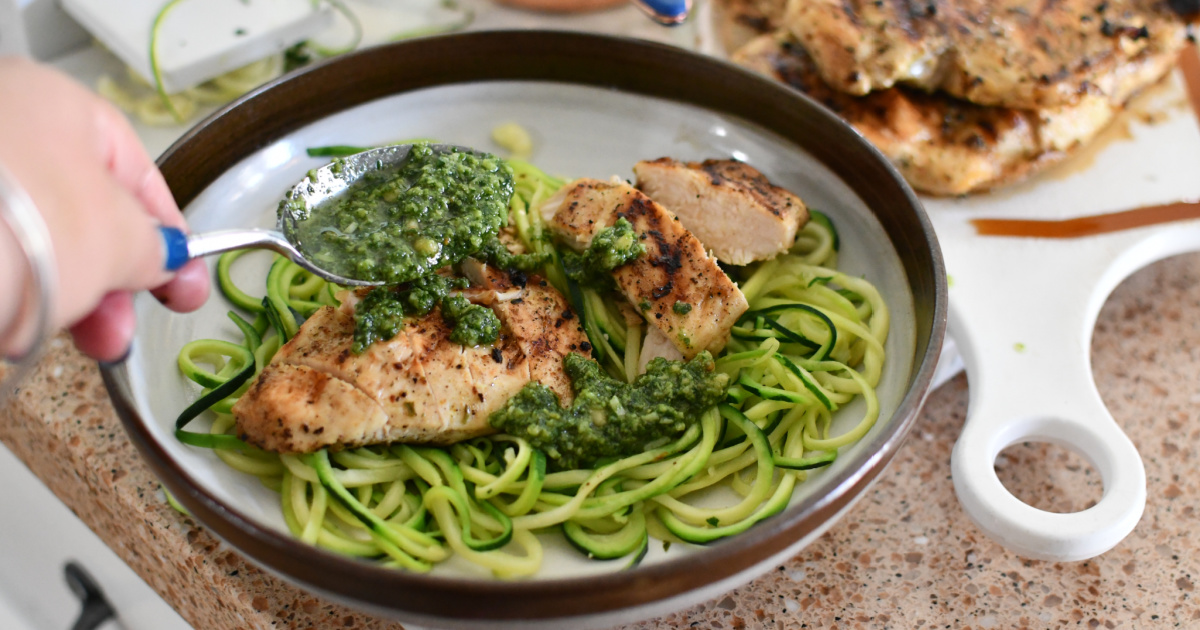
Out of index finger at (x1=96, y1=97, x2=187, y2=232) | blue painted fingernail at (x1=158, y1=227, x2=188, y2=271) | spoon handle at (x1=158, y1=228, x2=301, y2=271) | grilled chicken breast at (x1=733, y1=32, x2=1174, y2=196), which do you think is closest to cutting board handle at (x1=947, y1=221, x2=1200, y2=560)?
grilled chicken breast at (x1=733, y1=32, x2=1174, y2=196)

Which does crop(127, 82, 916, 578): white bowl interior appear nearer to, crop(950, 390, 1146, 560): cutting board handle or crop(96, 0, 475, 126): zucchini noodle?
crop(950, 390, 1146, 560): cutting board handle

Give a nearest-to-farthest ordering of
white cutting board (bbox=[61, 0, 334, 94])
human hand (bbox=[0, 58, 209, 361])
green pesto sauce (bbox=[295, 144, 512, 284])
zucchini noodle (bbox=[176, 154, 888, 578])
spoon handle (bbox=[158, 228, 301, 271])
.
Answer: human hand (bbox=[0, 58, 209, 361]), spoon handle (bbox=[158, 228, 301, 271]), zucchini noodle (bbox=[176, 154, 888, 578]), green pesto sauce (bbox=[295, 144, 512, 284]), white cutting board (bbox=[61, 0, 334, 94])

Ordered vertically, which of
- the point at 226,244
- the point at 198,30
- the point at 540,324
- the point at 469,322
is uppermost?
the point at 226,244

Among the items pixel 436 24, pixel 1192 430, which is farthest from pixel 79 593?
pixel 1192 430

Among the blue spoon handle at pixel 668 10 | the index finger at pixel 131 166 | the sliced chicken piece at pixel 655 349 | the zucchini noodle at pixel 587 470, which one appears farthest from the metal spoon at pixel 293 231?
the blue spoon handle at pixel 668 10

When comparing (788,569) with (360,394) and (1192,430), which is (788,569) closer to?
(360,394)

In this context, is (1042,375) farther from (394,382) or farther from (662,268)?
(394,382)

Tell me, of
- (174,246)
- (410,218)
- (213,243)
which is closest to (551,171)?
(410,218)
